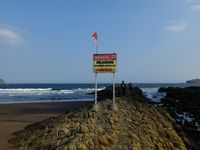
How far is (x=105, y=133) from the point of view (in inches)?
468

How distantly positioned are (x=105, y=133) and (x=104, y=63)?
2.91 meters

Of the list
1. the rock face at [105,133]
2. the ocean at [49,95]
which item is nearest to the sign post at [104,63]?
the rock face at [105,133]

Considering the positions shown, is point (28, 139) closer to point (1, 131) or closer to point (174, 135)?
point (1, 131)

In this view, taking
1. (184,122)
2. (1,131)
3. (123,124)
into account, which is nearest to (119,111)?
(123,124)

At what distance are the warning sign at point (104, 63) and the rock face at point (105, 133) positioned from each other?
1.53 metres

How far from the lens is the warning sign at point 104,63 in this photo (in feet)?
44.2

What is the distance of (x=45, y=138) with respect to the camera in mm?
12508

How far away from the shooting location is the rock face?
38.0ft

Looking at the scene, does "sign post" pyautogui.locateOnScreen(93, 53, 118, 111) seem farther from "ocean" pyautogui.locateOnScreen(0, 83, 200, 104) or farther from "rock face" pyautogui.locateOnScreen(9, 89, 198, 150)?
"ocean" pyautogui.locateOnScreen(0, 83, 200, 104)

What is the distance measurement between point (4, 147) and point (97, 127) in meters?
3.65

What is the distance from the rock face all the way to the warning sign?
153 centimetres

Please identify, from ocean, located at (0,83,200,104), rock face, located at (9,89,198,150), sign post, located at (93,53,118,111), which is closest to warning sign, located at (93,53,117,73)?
sign post, located at (93,53,118,111)

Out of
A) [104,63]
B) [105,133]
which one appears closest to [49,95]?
[104,63]

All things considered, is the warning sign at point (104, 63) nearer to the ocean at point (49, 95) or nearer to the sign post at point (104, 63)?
the sign post at point (104, 63)
